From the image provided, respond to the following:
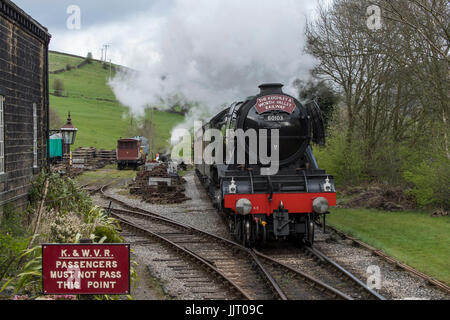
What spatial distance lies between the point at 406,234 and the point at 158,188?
11.7 meters

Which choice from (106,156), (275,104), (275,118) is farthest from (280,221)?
(106,156)

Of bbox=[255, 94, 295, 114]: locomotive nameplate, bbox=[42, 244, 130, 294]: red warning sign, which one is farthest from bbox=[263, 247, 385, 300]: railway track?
bbox=[42, 244, 130, 294]: red warning sign

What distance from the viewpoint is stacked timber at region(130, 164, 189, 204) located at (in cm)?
1848

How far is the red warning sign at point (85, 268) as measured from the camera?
4.73 metres

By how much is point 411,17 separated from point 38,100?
11.7 metres

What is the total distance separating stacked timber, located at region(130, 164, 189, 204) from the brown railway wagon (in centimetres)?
650

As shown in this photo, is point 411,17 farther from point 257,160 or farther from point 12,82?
point 12,82

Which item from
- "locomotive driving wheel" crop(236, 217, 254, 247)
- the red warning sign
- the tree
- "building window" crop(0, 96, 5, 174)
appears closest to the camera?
the red warning sign

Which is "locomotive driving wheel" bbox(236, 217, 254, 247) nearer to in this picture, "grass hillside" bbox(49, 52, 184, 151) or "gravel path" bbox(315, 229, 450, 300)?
"gravel path" bbox(315, 229, 450, 300)

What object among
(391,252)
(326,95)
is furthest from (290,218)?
(326,95)

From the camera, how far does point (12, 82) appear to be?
32.2 feet

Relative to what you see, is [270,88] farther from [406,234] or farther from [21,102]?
[21,102]

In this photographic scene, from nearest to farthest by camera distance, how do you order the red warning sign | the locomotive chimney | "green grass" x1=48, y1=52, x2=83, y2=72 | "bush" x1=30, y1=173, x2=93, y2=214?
the red warning sign, the locomotive chimney, "bush" x1=30, y1=173, x2=93, y2=214, "green grass" x1=48, y1=52, x2=83, y2=72

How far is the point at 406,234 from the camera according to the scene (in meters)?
11.2
